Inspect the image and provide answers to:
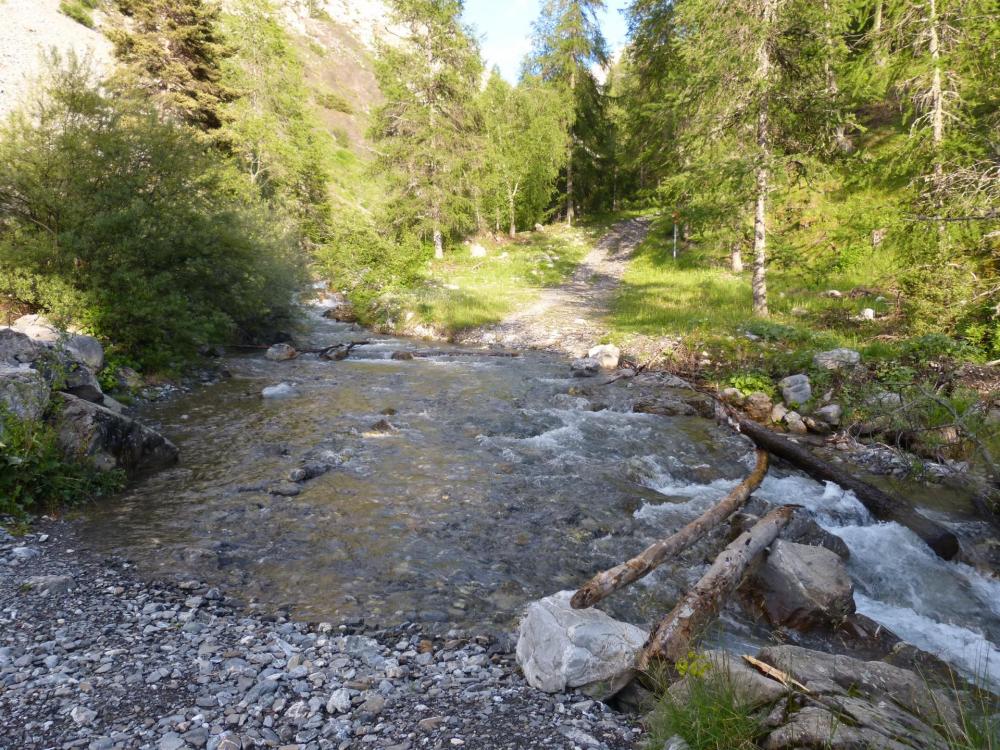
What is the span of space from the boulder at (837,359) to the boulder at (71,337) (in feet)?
53.3

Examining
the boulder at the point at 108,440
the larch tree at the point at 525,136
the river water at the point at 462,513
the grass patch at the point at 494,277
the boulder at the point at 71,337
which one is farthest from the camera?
the larch tree at the point at 525,136

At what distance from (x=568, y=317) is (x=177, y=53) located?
27468mm

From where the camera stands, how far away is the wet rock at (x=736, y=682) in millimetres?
2945

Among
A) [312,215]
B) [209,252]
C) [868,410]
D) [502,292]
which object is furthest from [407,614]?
[312,215]

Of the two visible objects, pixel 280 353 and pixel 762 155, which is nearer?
pixel 762 155

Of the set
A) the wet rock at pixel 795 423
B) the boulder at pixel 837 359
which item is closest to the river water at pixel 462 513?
the wet rock at pixel 795 423

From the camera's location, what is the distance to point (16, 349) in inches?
312

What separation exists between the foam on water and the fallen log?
0.10 meters

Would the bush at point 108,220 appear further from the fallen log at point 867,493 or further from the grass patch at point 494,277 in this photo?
the fallen log at point 867,493

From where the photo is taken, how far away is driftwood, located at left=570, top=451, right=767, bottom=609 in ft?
15.0

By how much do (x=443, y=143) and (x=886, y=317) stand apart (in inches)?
1017

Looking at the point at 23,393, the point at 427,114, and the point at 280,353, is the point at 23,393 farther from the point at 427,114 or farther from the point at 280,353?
the point at 427,114

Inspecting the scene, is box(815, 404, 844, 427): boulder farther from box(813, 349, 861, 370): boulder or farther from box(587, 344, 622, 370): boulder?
box(587, 344, 622, 370): boulder

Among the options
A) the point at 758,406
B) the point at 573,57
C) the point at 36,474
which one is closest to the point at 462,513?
the point at 36,474
